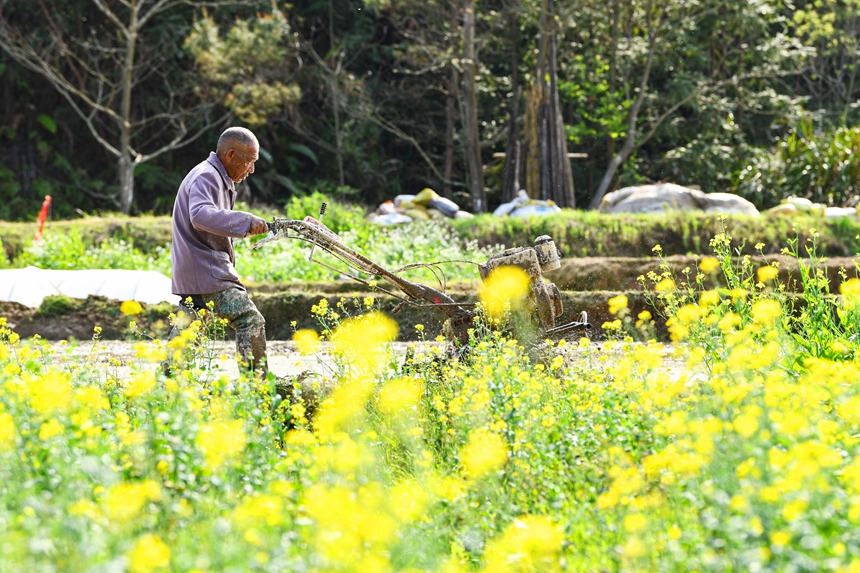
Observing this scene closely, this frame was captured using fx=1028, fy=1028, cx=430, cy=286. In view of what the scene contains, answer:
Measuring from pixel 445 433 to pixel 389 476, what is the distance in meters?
0.40

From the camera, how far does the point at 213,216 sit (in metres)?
5.05

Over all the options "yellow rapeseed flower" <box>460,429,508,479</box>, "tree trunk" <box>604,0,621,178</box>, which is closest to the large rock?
"tree trunk" <box>604,0,621,178</box>

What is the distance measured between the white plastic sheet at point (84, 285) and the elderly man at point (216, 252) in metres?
4.92

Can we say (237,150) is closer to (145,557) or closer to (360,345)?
(360,345)

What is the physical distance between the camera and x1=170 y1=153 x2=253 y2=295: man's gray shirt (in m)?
5.16

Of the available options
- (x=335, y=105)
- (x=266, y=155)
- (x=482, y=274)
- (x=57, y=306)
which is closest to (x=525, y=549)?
(x=482, y=274)

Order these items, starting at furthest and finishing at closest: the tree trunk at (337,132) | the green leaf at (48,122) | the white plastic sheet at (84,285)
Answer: the green leaf at (48,122) < the tree trunk at (337,132) < the white plastic sheet at (84,285)

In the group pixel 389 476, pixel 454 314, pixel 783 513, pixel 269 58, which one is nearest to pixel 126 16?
pixel 269 58

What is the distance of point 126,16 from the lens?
21.7m

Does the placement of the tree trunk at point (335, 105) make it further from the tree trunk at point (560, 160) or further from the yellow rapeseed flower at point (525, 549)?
the yellow rapeseed flower at point (525, 549)

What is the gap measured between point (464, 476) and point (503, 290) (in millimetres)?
1625

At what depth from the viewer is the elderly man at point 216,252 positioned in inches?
207

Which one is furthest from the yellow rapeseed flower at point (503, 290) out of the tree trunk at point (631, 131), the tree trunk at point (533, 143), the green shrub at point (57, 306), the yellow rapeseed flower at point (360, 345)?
the tree trunk at point (631, 131)

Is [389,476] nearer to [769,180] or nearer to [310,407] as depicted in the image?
[310,407]
